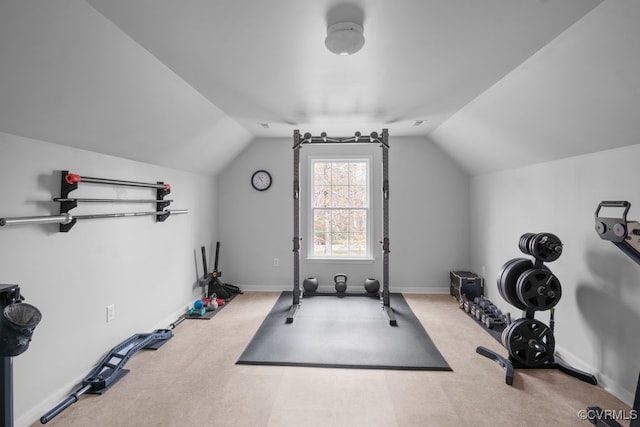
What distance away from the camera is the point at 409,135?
182 inches

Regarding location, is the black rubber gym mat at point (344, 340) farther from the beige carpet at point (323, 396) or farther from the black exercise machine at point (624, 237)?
the black exercise machine at point (624, 237)

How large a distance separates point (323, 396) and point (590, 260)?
7.73 ft

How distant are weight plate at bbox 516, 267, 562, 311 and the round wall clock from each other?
3.55 m

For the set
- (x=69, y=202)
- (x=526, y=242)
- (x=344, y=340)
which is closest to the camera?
(x=69, y=202)

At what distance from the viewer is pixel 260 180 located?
15.8 feet

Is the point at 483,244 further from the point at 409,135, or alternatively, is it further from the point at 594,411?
the point at 594,411

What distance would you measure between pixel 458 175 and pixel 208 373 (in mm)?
4228

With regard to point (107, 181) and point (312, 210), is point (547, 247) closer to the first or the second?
point (312, 210)

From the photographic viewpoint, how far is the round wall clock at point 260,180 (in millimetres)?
4785

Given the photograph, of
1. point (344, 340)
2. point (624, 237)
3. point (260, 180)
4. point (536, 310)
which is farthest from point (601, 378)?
point (260, 180)

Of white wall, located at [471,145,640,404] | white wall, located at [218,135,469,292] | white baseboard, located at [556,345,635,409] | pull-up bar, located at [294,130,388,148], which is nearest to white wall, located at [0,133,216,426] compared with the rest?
Result: white wall, located at [218,135,469,292]

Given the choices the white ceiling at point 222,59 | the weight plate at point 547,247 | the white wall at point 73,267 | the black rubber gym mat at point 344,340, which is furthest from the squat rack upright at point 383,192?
the weight plate at point 547,247

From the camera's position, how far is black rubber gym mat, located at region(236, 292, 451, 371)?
2.63 meters

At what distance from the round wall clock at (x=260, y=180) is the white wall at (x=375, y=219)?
0.08m
